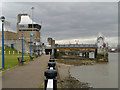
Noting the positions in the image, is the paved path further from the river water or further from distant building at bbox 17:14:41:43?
distant building at bbox 17:14:41:43

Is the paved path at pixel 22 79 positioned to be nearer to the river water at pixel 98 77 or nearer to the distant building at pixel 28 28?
the river water at pixel 98 77

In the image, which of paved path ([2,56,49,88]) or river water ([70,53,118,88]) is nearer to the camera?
paved path ([2,56,49,88])

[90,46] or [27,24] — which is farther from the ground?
[27,24]

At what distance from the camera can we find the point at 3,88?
7.23 m

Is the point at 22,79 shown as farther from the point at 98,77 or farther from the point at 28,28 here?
the point at 28,28

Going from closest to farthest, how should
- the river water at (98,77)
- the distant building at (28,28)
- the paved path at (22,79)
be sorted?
the paved path at (22,79)
the river water at (98,77)
the distant building at (28,28)

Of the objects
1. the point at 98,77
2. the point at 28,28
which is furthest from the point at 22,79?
the point at 28,28

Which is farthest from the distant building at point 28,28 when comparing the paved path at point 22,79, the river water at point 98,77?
the paved path at point 22,79

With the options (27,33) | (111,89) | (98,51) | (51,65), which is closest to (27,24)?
(27,33)

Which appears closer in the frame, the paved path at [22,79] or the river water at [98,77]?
the paved path at [22,79]

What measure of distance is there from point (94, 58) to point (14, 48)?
3189cm

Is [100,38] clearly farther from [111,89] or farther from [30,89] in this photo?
[30,89]

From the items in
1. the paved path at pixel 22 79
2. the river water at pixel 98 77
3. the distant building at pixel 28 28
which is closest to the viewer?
the paved path at pixel 22 79

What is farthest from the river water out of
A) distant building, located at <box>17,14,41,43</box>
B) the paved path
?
distant building, located at <box>17,14,41,43</box>
